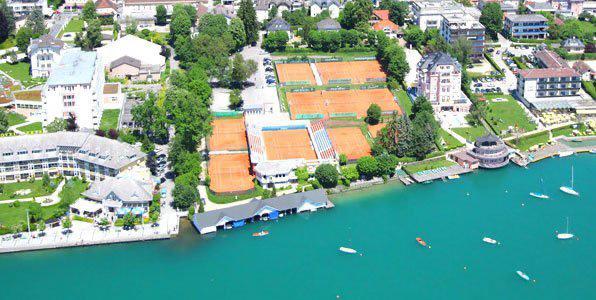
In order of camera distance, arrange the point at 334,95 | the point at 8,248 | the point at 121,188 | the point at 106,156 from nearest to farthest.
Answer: the point at 8,248
the point at 121,188
the point at 106,156
the point at 334,95

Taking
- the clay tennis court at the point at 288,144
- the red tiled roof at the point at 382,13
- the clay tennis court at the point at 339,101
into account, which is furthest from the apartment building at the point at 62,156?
the red tiled roof at the point at 382,13

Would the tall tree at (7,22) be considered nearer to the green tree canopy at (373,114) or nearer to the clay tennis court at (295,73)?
the clay tennis court at (295,73)

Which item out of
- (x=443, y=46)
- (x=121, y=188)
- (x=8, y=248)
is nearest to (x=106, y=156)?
(x=121, y=188)

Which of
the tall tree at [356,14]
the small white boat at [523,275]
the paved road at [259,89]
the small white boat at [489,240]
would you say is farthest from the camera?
the tall tree at [356,14]

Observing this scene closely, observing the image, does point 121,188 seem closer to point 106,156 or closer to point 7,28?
point 106,156

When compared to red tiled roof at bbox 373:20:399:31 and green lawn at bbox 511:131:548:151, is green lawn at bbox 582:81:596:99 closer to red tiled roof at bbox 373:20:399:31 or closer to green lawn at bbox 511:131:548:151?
green lawn at bbox 511:131:548:151
